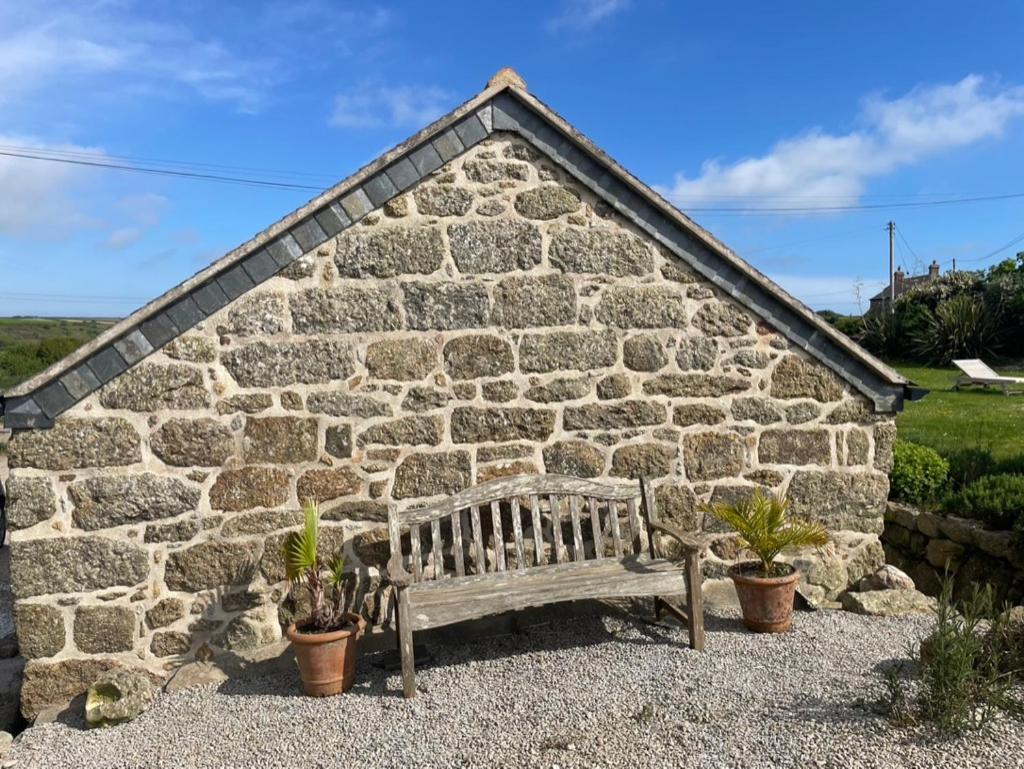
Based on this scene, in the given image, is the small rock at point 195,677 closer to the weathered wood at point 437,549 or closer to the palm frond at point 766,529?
the weathered wood at point 437,549

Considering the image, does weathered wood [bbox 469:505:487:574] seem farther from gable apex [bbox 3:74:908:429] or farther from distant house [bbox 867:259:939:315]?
distant house [bbox 867:259:939:315]

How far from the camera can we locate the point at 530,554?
5.75 metres

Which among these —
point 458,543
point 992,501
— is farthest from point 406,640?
point 992,501

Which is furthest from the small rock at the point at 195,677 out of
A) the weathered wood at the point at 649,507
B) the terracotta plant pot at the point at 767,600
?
the terracotta plant pot at the point at 767,600

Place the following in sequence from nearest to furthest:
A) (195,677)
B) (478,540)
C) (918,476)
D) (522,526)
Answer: (195,677) → (478,540) → (522,526) → (918,476)

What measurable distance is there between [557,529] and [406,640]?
4.55 ft

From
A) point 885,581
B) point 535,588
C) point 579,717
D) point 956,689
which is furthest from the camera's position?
point 885,581

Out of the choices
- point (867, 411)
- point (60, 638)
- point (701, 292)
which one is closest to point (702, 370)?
point (701, 292)

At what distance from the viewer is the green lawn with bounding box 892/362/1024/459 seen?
937cm

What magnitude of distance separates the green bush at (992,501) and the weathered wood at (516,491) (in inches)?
148

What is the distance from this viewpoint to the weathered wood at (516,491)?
5.26m

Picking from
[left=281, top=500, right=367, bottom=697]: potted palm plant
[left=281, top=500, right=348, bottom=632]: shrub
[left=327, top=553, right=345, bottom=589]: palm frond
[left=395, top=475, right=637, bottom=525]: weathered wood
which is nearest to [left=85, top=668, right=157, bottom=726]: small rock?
[left=281, top=500, right=367, bottom=697]: potted palm plant

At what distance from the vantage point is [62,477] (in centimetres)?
490

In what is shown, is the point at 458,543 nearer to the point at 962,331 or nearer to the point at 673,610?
the point at 673,610
